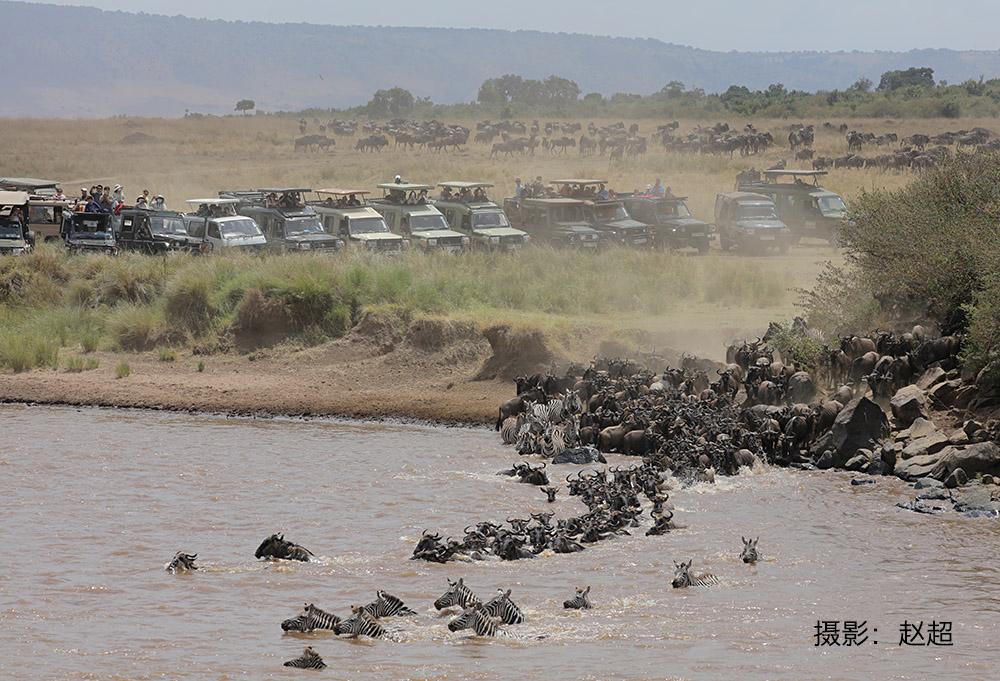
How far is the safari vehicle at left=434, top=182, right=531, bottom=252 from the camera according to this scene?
27.9 metres

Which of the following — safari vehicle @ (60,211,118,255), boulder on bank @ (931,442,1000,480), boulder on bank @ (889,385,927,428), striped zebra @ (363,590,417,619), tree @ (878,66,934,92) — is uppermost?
tree @ (878,66,934,92)

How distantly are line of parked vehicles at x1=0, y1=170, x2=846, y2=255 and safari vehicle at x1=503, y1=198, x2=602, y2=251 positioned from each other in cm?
3

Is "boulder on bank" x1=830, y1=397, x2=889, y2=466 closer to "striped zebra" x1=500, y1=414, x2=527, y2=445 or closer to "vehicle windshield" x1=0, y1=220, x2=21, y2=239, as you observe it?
"striped zebra" x1=500, y1=414, x2=527, y2=445

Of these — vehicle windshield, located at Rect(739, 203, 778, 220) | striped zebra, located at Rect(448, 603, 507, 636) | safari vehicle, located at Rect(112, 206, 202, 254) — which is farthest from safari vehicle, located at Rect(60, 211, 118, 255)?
striped zebra, located at Rect(448, 603, 507, 636)

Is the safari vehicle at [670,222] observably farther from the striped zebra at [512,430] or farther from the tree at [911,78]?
the tree at [911,78]

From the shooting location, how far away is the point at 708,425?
51.2ft

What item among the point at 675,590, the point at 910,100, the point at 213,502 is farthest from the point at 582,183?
the point at 910,100

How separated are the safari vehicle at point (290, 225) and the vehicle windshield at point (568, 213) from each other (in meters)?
6.17

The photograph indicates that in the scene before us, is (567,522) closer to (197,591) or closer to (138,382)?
(197,591)

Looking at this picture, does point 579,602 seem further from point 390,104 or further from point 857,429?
point 390,104

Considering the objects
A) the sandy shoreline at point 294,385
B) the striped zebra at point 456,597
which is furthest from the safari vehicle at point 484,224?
the striped zebra at point 456,597

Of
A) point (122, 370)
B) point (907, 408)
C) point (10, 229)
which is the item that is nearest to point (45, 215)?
point (10, 229)

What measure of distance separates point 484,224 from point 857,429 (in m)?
15.3

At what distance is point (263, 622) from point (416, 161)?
146 ft
